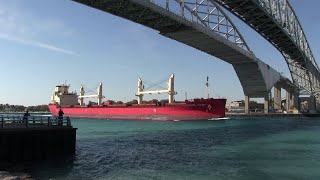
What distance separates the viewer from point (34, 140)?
71.8 feet

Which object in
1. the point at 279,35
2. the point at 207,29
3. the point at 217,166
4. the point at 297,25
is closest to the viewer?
the point at 217,166

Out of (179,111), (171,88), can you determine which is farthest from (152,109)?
(171,88)

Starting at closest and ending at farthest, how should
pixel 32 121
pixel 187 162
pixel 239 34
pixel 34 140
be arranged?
1. pixel 34 140
2. pixel 187 162
3. pixel 32 121
4. pixel 239 34

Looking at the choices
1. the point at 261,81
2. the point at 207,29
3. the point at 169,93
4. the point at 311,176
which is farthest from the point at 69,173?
the point at 261,81

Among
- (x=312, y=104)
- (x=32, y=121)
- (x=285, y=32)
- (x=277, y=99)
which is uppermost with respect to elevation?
(x=285, y=32)

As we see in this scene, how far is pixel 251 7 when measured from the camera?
6016cm

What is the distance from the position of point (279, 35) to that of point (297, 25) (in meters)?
16.5

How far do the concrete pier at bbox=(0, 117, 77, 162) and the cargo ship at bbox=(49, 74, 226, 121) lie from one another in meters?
47.2

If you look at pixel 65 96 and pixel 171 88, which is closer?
pixel 171 88

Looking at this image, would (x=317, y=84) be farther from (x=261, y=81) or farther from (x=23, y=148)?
(x=23, y=148)

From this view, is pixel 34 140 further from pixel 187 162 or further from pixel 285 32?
pixel 285 32

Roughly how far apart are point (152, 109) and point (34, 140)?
2110 inches

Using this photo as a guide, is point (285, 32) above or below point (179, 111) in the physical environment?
above

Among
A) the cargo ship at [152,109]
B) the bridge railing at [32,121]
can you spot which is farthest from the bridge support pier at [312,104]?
the bridge railing at [32,121]
